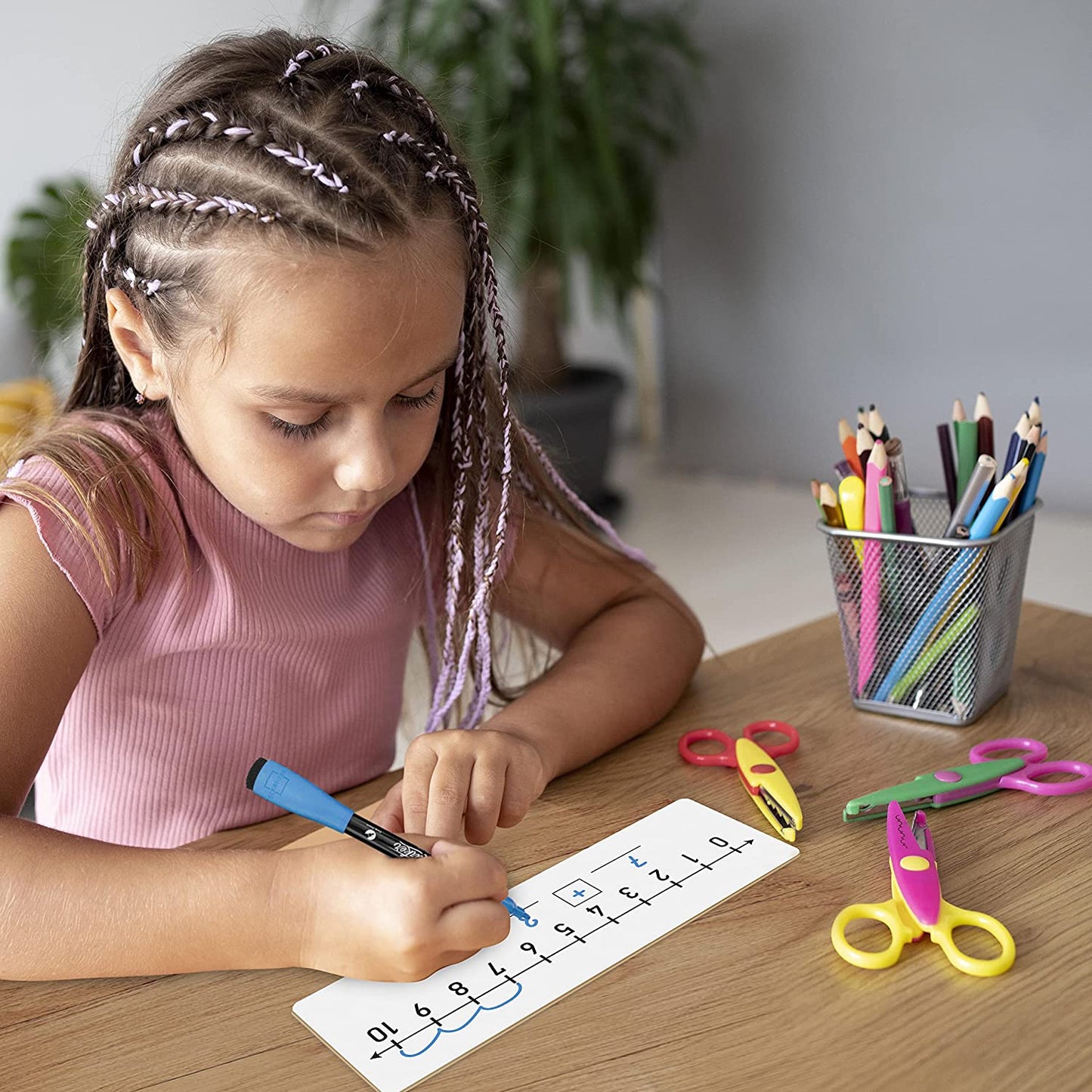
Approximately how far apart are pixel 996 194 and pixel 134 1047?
2.24 meters

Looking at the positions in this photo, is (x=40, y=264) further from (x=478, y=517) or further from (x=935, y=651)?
(x=935, y=651)

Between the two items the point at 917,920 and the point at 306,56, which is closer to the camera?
the point at 917,920

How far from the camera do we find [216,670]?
0.79m

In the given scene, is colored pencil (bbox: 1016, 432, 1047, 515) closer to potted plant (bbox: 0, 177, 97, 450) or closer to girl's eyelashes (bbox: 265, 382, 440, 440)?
girl's eyelashes (bbox: 265, 382, 440, 440)

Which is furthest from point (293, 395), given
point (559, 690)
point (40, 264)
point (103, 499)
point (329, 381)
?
point (40, 264)

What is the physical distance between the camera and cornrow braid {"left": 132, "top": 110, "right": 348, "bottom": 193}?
649 millimetres

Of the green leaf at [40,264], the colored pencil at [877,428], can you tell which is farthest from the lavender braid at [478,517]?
the green leaf at [40,264]

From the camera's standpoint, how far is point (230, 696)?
2.64ft

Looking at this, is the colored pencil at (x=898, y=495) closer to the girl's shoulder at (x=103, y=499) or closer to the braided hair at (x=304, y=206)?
the braided hair at (x=304, y=206)

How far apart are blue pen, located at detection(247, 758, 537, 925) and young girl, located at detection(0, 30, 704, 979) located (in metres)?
0.01

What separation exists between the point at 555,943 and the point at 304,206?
1.30 ft

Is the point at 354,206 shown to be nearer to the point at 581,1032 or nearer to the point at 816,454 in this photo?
the point at 581,1032

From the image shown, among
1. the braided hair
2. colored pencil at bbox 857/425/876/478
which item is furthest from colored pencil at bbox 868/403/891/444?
the braided hair

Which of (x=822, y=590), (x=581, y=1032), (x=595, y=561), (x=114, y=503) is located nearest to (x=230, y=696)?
(x=114, y=503)
